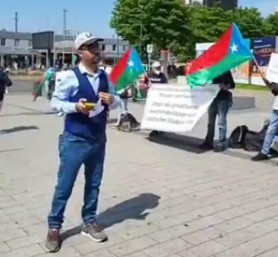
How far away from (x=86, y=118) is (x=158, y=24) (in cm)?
4475

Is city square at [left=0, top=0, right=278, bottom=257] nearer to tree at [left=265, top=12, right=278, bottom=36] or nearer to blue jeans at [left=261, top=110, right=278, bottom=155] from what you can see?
blue jeans at [left=261, top=110, right=278, bottom=155]

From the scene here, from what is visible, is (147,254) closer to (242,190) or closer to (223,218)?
(223,218)

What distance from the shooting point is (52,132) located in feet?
37.9

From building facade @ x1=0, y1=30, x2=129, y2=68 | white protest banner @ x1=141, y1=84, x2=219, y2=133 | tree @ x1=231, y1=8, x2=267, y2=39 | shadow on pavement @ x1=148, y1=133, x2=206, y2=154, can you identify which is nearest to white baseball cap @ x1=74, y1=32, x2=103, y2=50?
white protest banner @ x1=141, y1=84, x2=219, y2=133

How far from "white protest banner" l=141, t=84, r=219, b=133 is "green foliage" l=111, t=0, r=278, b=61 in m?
36.8

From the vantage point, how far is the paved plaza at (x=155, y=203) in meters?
4.48

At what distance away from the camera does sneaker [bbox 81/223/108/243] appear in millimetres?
4535

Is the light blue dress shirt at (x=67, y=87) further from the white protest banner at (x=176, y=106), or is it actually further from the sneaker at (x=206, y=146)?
the sneaker at (x=206, y=146)

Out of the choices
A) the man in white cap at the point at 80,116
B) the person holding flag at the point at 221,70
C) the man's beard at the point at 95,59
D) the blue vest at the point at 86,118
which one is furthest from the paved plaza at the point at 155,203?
the man's beard at the point at 95,59

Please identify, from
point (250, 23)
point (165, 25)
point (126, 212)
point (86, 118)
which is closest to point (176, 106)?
point (126, 212)

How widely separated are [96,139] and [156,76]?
684 cm

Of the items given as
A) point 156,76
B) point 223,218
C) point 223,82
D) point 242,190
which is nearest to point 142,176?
point 242,190

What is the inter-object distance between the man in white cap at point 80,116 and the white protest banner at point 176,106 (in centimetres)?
473

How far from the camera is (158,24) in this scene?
47.8 m
